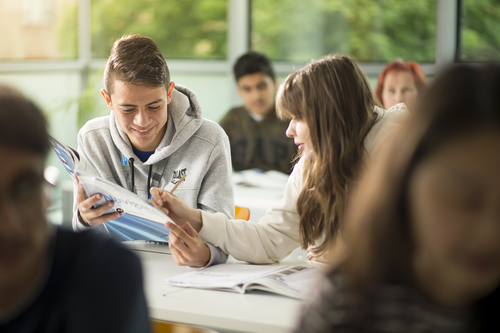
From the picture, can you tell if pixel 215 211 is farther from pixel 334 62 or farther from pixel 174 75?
pixel 174 75

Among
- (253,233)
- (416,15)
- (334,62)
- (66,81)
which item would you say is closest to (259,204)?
(253,233)

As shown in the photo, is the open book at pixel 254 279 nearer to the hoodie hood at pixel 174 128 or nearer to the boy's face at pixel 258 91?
the hoodie hood at pixel 174 128

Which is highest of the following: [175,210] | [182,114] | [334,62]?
[334,62]

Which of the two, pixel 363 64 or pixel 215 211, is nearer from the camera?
pixel 215 211

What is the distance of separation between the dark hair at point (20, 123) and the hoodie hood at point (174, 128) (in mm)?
1175

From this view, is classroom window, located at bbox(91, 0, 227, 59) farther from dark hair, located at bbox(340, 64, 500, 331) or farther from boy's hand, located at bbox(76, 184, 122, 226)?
dark hair, located at bbox(340, 64, 500, 331)

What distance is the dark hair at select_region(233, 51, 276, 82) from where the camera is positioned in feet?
12.6

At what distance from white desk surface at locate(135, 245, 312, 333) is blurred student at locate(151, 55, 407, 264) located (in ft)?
0.67

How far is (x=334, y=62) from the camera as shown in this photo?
152 centimetres

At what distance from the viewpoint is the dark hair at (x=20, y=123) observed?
24.6 inches

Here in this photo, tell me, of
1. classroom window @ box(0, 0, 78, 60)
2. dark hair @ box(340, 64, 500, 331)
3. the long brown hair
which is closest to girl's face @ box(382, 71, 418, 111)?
the long brown hair

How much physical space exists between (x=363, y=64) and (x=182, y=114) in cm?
300

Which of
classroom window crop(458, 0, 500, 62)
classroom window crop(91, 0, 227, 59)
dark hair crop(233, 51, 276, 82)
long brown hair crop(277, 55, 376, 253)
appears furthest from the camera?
classroom window crop(91, 0, 227, 59)

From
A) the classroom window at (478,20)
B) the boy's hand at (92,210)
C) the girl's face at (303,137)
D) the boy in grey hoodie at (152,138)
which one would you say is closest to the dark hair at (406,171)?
the girl's face at (303,137)
